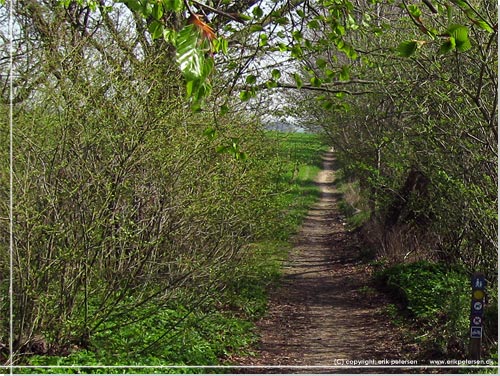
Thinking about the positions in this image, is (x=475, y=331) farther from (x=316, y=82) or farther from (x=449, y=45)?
(x=449, y=45)

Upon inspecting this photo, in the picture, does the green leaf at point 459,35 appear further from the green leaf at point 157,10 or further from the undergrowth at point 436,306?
the undergrowth at point 436,306

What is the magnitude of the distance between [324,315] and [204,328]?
204 cm

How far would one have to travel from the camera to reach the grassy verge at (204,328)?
16.7ft

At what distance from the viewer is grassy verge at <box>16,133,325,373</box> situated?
510 centimetres

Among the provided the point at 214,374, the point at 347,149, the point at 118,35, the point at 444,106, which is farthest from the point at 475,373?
the point at 347,149

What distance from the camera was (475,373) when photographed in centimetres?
516

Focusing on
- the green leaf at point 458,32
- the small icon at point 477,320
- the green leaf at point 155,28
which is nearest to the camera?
the green leaf at point 155,28

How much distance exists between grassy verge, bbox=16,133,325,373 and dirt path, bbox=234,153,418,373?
27cm

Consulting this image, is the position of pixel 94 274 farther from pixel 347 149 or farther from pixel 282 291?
pixel 347 149

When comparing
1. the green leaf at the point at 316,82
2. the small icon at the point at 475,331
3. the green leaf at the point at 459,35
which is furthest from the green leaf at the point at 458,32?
the small icon at the point at 475,331

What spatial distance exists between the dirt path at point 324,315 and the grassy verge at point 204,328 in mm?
272

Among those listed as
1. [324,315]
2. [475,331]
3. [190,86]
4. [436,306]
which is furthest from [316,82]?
[324,315]

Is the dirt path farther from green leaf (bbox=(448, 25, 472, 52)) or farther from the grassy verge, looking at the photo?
green leaf (bbox=(448, 25, 472, 52))

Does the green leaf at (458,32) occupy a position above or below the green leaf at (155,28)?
above
